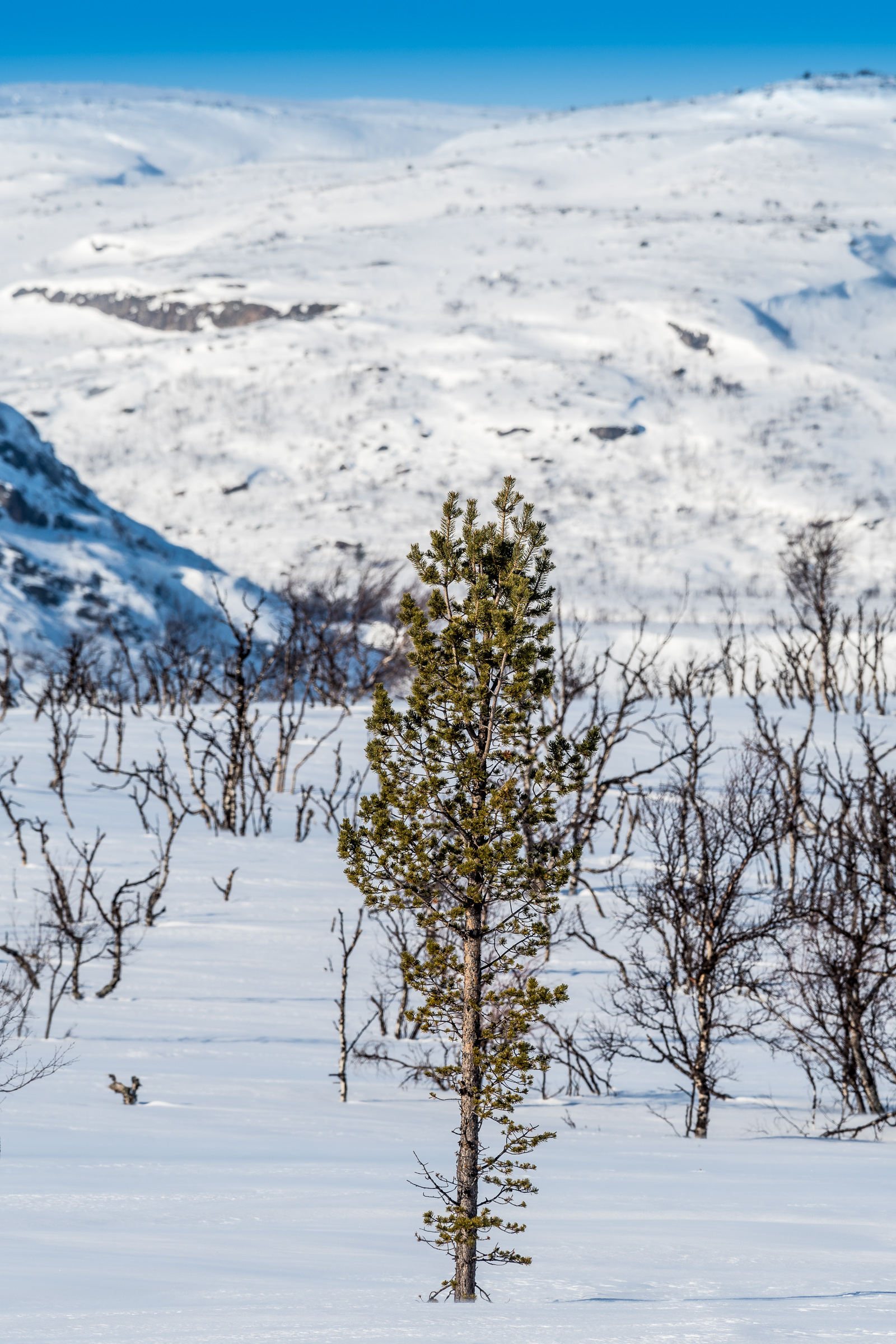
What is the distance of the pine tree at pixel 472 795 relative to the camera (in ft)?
25.5

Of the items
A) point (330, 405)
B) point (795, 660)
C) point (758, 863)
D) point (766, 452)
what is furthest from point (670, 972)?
point (330, 405)

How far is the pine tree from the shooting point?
7758 mm

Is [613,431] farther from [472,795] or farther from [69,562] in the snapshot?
[472,795]

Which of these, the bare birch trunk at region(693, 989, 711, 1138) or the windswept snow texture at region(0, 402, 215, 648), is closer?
the bare birch trunk at region(693, 989, 711, 1138)

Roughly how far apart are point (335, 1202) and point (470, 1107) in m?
3.66

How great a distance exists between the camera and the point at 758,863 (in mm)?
35156

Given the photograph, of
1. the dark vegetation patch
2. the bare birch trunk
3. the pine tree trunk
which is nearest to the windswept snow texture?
the bare birch trunk

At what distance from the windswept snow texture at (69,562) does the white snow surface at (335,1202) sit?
61.0m

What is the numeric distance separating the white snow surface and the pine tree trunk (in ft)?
0.77

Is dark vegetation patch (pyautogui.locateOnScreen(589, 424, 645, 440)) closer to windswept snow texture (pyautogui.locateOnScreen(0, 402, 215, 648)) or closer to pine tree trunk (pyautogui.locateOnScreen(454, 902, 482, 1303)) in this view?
windswept snow texture (pyautogui.locateOnScreen(0, 402, 215, 648))

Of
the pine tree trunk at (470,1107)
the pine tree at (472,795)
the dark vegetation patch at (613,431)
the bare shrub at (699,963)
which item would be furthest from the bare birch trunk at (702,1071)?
the dark vegetation patch at (613,431)

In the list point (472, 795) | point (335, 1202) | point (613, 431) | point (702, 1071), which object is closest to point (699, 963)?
point (702, 1071)

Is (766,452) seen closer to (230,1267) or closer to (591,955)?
(591,955)

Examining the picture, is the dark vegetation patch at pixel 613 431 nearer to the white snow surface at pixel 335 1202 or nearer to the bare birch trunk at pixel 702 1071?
the white snow surface at pixel 335 1202
